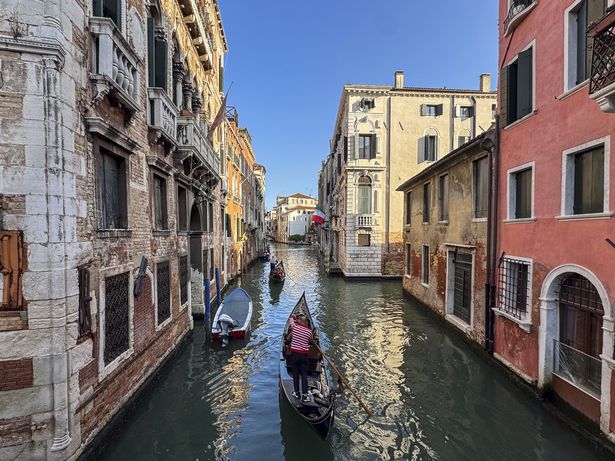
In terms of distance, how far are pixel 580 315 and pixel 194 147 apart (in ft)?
29.7

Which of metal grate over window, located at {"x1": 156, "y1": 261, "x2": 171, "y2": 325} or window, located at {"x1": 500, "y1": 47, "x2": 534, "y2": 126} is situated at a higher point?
window, located at {"x1": 500, "y1": 47, "x2": 534, "y2": 126}

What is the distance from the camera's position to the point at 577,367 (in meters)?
5.65

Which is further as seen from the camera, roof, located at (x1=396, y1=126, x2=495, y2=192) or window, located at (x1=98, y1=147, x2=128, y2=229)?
roof, located at (x1=396, y1=126, x2=495, y2=192)

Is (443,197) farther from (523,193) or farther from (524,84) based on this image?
(524,84)

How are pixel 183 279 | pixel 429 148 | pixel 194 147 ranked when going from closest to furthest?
pixel 194 147 < pixel 183 279 < pixel 429 148

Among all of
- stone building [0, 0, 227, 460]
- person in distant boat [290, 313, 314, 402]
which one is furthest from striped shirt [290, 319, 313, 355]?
stone building [0, 0, 227, 460]

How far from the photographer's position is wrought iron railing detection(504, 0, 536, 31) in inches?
278

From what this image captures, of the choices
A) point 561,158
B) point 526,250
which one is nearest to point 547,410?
point 526,250

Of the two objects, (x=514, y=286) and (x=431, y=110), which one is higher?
(x=431, y=110)

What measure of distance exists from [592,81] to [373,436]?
6.10 meters

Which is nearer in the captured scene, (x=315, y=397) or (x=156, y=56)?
(x=315, y=397)

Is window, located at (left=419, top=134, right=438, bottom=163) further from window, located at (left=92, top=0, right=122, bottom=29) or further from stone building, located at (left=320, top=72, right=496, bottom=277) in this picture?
window, located at (left=92, top=0, right=122, bottom=29)

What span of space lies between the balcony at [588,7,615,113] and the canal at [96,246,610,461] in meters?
4.87

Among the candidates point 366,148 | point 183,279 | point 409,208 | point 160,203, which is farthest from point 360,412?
point 366,148
